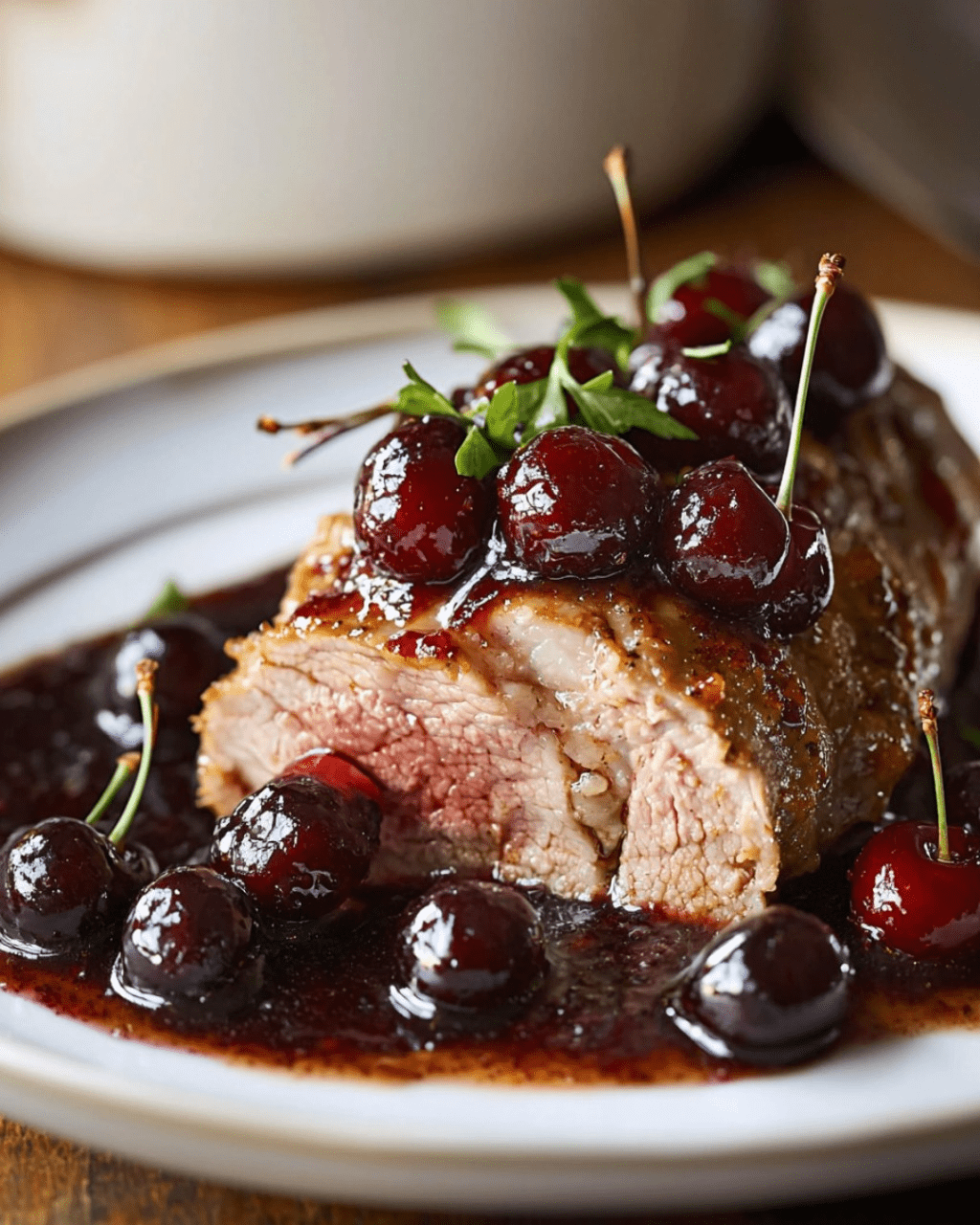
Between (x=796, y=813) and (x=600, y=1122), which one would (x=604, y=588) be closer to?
(x=796, y=813)

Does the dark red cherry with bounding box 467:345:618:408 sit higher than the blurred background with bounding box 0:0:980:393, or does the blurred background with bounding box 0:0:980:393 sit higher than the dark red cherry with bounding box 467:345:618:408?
the dark red cherry with bounding box 467:345:618:408

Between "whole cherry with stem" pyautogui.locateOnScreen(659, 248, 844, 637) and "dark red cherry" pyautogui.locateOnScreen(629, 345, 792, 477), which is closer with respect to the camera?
"whole cherry with stem" pyautogui.locateOnScreen(659, 248, 844, 637)

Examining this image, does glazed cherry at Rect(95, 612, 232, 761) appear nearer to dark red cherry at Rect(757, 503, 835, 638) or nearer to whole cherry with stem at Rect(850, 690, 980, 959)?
dark red cherry at Rect(757, 503, 835, 638)

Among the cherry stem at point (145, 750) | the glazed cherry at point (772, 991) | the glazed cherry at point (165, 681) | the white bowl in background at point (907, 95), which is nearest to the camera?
the glazed cherry at point (772, 991)

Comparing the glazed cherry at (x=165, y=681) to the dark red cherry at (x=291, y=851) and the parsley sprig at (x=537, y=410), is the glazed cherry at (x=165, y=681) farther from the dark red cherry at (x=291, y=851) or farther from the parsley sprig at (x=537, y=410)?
the parsley sprig at (x=537, y=410)

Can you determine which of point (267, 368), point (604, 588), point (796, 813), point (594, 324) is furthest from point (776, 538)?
point (267, 368)

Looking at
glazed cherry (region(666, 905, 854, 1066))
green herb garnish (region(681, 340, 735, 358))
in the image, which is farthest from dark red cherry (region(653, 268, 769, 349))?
glazed cherry (region(666, 905, 854, 1066))

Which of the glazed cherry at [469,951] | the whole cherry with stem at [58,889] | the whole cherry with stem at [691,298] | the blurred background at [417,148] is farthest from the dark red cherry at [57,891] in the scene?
the blurred background at [417,148]

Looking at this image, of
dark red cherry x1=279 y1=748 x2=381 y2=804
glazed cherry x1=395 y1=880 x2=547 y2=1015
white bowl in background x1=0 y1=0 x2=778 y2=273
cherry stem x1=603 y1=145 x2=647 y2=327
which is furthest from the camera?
white bowl in background x1=0 y1=0 x2=778 y2=273
